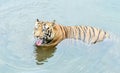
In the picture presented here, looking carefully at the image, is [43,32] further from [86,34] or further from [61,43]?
[86,34]

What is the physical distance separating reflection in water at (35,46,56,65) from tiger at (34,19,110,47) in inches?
2.6

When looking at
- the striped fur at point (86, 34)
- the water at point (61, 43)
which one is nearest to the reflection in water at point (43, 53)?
the water at point (61, 43)

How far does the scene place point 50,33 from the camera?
21.5ft

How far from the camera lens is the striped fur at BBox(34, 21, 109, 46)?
21.5ft

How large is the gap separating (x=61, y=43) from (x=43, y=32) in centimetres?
39

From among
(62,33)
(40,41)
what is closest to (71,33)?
(62,33)

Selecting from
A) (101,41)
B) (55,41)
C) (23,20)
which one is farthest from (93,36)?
(23,20)

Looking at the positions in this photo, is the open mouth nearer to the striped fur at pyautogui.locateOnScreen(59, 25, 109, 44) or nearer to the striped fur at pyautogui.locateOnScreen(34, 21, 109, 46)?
the striped fur at pyautogui.locateOnScreen(34, 21, 109, 46)

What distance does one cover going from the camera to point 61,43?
21.9 ft

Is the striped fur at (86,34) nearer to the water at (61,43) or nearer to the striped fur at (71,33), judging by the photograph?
the striped fur at (71,33)

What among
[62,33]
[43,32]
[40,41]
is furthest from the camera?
[62,33]

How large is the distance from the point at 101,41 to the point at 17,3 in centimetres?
192

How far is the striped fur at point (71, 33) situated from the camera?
258 inches

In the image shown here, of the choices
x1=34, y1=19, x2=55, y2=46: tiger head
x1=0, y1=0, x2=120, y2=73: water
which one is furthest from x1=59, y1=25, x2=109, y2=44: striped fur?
x1=34, y1=19, x2=55, y2=46: tiger head
